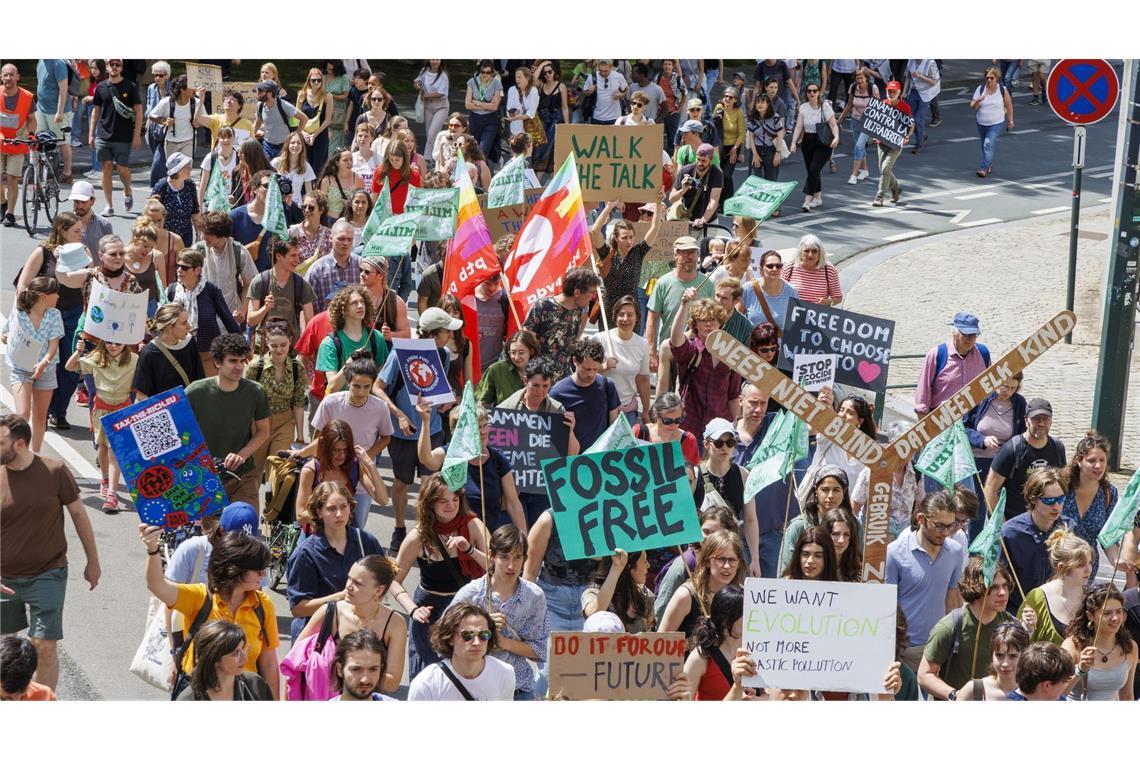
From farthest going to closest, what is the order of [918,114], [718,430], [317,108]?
[918,114] → [317,108] → [718,430]

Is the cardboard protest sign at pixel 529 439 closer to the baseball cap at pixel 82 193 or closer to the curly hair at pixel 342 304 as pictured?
the curly hair at pixel 342 304

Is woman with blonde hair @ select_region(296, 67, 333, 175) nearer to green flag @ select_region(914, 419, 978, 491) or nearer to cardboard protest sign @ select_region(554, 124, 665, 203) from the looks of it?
cardboard protest sign @ select_region(554, 124, 665, 203)

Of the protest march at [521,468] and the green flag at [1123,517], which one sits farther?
the green flag at [1123,517]

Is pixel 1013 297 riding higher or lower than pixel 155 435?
lower

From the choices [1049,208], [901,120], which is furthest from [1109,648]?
[1049,208]

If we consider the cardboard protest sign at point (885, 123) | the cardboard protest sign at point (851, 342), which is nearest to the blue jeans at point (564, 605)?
the cardboard protest sign at point (851, 342)

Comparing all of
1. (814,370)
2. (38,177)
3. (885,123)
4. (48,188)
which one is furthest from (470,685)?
(885,123)

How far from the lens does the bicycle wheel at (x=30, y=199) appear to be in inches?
705

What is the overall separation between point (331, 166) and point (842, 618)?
876 centimetres

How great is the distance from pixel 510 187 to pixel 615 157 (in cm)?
90

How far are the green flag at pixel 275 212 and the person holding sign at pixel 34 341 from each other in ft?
7.29

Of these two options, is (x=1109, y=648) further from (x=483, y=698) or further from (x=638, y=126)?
(x=638, y=126)

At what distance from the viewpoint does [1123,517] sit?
899cm

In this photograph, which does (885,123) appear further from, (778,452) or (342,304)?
(778,452)
